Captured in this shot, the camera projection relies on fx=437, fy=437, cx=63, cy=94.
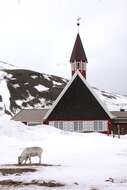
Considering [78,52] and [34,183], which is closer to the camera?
[34,183]

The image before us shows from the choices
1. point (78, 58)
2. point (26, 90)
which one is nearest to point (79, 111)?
point (78, 58)

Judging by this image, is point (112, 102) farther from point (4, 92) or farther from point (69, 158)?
point (69, 158)

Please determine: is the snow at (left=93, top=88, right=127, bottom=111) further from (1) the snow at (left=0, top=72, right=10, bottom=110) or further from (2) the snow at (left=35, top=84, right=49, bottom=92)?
(1) the snow at (left=0, top=72, right=10, bottom=110)

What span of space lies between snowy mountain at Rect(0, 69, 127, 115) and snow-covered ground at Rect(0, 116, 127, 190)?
244 ft

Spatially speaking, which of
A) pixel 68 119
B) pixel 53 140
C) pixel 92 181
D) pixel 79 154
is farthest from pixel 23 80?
pixel 92 181

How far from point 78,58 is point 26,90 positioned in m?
81.3

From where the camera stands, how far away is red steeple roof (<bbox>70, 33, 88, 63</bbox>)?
6062 centimetres

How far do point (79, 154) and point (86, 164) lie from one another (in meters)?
4.96

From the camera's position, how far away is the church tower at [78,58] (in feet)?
196

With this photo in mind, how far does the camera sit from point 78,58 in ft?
198

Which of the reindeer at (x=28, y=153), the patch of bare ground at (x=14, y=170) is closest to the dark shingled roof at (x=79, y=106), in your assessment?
the reindeer at (x=28, y=153)

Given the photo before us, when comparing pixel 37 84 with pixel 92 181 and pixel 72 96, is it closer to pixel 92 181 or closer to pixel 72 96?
pixel 72 96

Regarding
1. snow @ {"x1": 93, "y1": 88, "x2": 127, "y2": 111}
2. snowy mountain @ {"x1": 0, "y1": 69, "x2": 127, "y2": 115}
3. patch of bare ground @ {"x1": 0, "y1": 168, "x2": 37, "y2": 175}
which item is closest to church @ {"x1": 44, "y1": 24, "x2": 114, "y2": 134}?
patch of bare ground @ {"x1": 0, "y1": 168, "x2": 37, "y2": 175}

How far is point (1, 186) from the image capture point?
1511 centimetres
